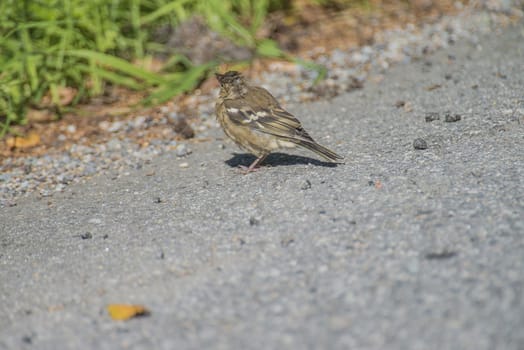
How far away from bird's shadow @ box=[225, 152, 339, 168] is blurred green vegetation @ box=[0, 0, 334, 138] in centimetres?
167

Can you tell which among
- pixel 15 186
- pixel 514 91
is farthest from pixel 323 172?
pixel 15 186

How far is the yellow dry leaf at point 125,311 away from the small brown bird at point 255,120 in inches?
96.9

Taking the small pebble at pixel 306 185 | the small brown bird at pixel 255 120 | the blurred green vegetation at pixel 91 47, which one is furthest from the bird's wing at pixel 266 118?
the blurred green vegetation at pixel 91 47

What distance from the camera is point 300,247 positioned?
4328mm

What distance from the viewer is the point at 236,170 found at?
634 cm

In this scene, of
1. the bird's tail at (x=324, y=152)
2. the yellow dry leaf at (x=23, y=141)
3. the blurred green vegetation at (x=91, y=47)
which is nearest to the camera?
the bird's tail at (x=324, y=152)

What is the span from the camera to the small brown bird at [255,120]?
6.04 meters

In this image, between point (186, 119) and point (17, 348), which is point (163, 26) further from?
point (17, 348)

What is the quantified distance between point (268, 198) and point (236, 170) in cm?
111

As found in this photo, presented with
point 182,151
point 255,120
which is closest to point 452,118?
point 255,120

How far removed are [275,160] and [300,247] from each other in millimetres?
2361

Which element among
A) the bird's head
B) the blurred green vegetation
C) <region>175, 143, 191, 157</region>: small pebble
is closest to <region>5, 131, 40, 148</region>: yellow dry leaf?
the blurred green vegetation

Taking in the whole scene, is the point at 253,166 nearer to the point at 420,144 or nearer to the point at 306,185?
the point at 306,185

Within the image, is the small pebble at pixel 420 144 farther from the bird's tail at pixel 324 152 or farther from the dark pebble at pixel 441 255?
the dark pebble at pixel 441 255
